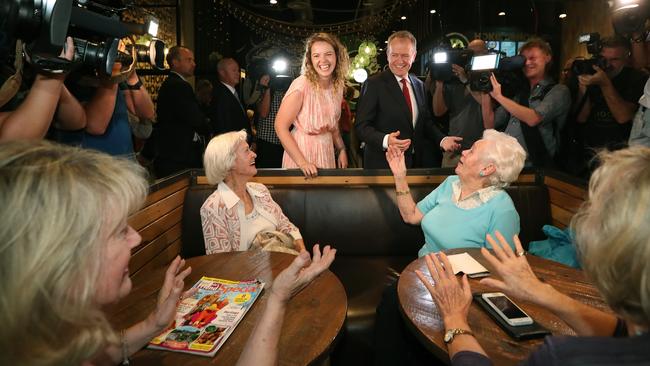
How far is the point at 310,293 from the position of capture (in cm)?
154

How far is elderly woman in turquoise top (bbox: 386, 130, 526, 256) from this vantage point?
1.95m

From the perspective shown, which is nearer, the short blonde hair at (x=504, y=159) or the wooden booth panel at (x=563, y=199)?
the short blonde hair at (x=504, y=159)

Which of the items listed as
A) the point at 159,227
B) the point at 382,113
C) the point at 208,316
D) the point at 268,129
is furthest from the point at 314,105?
the point at 208,316

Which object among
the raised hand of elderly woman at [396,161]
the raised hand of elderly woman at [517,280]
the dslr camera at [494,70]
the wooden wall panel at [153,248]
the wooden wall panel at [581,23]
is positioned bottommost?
the wooden wall panel at [153,248]

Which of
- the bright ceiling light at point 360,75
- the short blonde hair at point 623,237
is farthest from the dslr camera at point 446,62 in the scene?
the bright ceiling light at point 360,75

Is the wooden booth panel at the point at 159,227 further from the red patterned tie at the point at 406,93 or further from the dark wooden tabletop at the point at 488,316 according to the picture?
the red patterned tie at the point at 406,93

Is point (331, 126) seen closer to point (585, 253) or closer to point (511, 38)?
point (585, 253)

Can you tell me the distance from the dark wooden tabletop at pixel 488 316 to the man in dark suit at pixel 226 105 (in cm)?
266

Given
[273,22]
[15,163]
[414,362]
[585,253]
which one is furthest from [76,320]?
[273,22]

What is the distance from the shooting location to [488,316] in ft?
4.48

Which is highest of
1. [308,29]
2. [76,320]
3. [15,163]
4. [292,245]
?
[308,29]

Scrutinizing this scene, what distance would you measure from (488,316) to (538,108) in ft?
6.83

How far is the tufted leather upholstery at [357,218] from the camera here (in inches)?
106

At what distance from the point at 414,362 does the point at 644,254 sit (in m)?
1.19
